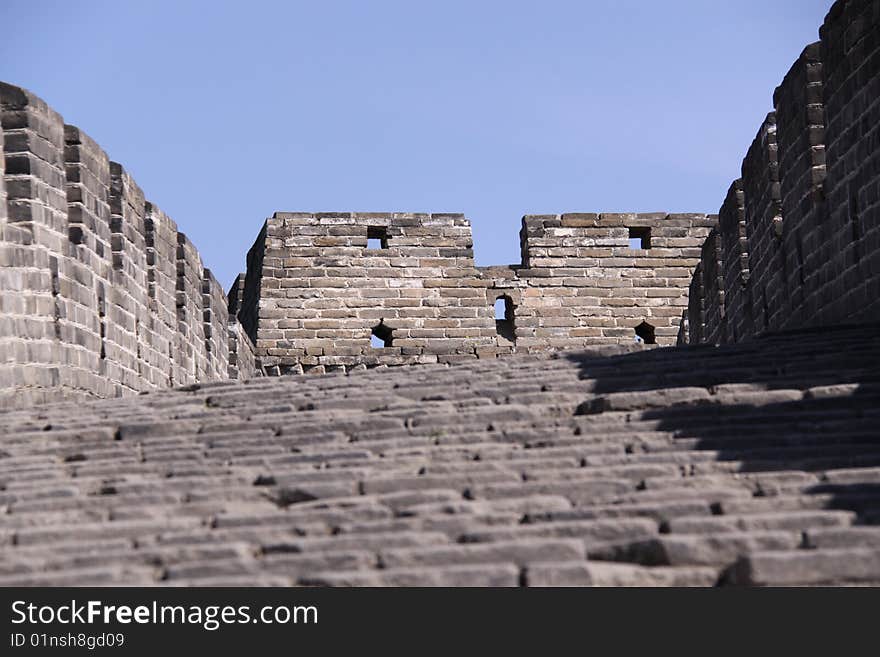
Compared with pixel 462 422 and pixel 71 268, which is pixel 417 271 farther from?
pixel 462 422

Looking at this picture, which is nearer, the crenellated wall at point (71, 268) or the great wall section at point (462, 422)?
the great wall section at point (462, 422)

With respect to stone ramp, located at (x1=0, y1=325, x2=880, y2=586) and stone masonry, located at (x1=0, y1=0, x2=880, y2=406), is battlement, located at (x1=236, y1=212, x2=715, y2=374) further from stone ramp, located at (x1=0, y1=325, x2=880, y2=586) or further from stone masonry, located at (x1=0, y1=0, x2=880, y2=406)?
stone ramp, located at (x1=0, y1=325, x2=880, y2=586)

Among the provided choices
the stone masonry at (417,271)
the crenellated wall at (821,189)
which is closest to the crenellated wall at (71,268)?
the stone masonry at (417,271)

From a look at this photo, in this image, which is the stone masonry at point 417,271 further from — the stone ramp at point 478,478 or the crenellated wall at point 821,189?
the stone ramp at point 478,478

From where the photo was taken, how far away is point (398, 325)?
2086 cm

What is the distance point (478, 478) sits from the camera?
673 cm

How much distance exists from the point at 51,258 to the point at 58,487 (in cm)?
439

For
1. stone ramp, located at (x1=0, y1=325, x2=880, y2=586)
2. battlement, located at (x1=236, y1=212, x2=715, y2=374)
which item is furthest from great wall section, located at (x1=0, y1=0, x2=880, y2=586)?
battlement, located at (x1=236, y1=212, x2=715, y2=374)

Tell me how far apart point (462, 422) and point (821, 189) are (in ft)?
17.1

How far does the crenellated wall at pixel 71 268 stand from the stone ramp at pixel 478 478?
145 centimetres

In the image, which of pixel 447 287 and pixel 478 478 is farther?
pixel 447 287

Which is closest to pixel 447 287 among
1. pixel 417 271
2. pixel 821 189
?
pixel 417 271

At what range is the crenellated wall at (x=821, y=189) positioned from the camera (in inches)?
428
